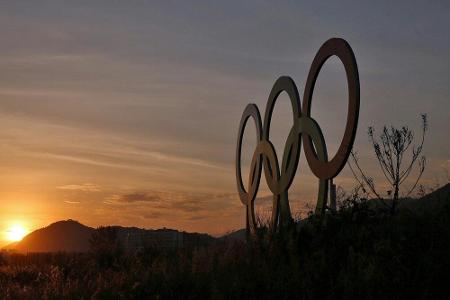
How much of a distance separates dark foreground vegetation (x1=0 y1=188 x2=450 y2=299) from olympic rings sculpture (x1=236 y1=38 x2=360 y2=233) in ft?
3.89

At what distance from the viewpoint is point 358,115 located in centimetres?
1377

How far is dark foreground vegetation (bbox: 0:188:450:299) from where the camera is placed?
10734mm

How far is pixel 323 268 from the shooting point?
11.4 metres

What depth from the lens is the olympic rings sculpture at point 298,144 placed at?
14.1m

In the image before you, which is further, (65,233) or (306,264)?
(65,233)

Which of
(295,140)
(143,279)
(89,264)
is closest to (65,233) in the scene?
(89,264)

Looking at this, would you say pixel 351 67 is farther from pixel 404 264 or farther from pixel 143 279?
pixel 143 279

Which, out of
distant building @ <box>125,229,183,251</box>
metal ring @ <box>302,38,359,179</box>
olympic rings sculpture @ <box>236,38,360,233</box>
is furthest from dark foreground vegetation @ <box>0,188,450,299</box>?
distant building @ <box>125,229,183,251</box>

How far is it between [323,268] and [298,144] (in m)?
6.11

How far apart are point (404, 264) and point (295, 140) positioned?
645 cm

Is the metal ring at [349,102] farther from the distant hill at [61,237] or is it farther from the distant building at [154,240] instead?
the distant hill at [61,237]

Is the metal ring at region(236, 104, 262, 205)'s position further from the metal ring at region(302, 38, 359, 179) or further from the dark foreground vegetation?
the dark foreground vegetation

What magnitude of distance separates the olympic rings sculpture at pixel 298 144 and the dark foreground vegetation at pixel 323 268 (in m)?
1.19

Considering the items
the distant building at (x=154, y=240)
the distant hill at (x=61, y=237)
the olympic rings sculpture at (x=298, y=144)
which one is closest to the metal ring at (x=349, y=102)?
the olympic rings sculpture at (x=298, y=144)
